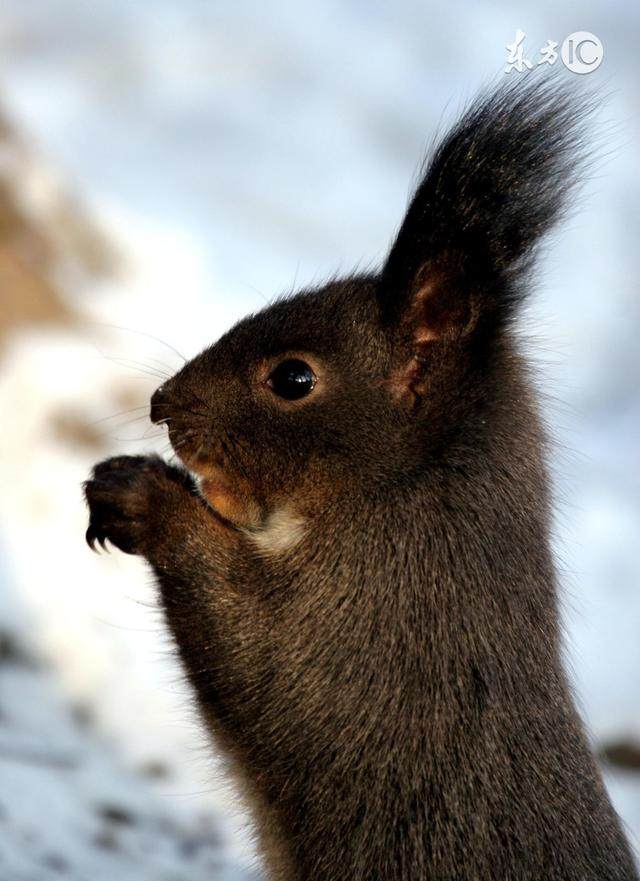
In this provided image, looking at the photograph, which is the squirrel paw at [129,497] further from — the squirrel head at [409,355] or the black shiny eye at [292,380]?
the black shiny eye at [292,380]

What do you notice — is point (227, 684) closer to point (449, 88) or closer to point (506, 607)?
point (506, 607)

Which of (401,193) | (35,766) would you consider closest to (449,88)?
(401,193)

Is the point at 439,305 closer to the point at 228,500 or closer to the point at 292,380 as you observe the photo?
the point at 292,380

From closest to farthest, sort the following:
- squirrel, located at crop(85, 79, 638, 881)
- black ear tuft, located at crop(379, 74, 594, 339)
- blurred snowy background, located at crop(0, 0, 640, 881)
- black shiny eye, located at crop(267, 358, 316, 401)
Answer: squirrel, located at crop(85, 79, 638, 881), black ear tuft, located at crop(379, 74, 594, 339), black shiny eye, located at crop(267, 358, 316, 401), blurred snowy background, located at crop(0, 0, 640, 881)

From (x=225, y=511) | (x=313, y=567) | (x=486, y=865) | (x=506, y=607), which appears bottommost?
(x=486, y=865)

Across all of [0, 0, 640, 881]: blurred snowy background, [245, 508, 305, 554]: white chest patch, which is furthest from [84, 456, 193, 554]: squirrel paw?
[0, 0, 640, 881]: blurred snowy background

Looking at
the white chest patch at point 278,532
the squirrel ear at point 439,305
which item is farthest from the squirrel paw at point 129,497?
the squirrel ear at point 439,305

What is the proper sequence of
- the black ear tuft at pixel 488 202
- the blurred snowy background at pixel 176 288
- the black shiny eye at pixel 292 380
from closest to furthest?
1. the black ear tuft at pixel 488 202
2. the black shiny eye at pixel 292 380
3. the blurred snowy background at pixel 176 288

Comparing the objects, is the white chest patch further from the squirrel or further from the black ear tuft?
the black ear tuft
